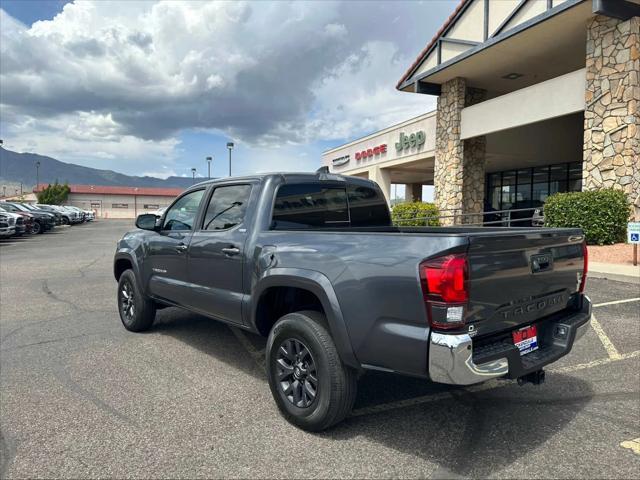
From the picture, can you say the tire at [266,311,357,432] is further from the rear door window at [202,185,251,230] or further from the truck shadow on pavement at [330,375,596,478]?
the rear door window at [202,185,251,230]

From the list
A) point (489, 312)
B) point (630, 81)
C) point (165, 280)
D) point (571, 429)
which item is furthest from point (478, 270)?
point (630, 81)

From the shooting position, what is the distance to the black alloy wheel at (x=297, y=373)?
322cm

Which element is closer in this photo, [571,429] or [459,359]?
[459,359]

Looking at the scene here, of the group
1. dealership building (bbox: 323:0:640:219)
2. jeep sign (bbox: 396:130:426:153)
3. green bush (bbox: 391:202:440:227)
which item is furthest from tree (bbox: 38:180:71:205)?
green bush (bbox: 391:202:440:227)

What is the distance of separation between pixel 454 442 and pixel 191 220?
326 centimetres

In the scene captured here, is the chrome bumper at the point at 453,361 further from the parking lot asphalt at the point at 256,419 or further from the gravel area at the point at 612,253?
the gravel area at the point at 612,253

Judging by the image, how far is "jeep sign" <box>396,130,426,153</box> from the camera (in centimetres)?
2220

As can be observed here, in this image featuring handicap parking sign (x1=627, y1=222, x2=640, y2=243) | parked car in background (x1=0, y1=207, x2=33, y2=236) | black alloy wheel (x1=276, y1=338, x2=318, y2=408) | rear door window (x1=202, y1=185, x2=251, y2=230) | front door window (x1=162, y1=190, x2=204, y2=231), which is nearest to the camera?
black alloy wheel (x1=276, y1=338, x2=318, y2=408)

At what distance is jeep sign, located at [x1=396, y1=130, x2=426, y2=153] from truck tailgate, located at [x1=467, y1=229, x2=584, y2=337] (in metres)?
19.5

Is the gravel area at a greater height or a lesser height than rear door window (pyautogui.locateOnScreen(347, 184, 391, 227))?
lesser

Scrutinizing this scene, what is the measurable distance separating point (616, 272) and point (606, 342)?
14.9 feet

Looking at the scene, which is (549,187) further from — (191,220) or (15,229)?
(15,229)

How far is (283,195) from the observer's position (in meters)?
4.02

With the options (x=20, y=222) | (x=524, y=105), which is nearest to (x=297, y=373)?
(x=524, y=105)
